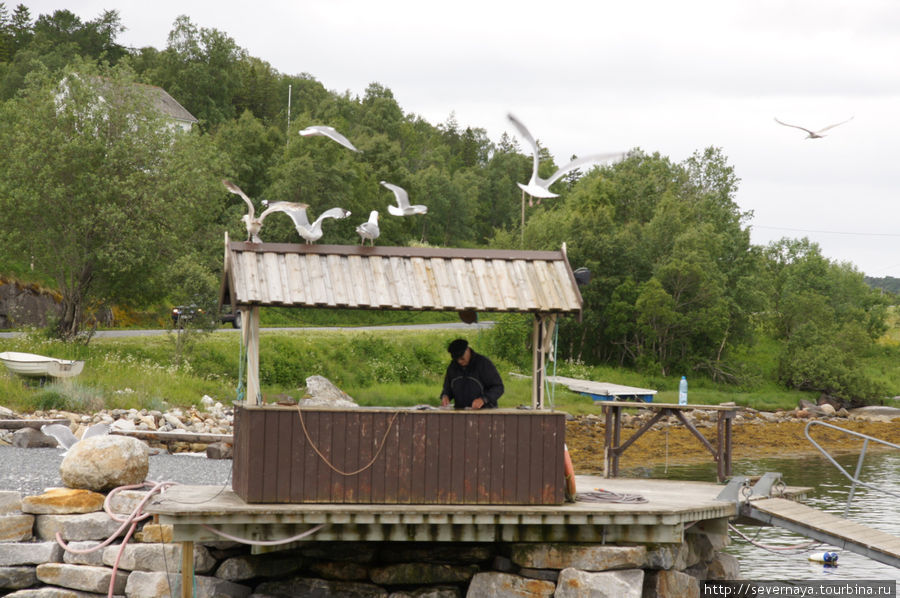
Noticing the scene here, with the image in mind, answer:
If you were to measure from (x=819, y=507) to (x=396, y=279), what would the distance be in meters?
13.6

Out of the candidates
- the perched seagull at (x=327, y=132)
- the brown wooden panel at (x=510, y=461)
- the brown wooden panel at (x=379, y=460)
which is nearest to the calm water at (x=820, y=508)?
the brown wooden panel at (x=510, y=461)

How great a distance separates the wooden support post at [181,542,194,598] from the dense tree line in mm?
19843

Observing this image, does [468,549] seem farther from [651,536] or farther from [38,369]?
[38,369]

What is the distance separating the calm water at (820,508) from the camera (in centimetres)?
1647

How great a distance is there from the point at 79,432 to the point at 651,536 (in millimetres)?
12531

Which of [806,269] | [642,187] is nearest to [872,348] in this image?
[806,269]

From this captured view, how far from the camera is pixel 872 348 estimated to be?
5844 cm

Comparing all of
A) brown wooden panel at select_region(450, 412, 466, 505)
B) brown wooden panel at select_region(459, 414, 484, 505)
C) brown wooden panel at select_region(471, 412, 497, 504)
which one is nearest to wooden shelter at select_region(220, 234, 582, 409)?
brown wooden panel at select_region(471, 412, 497, 504)

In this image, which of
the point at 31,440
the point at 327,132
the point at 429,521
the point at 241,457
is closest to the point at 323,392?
the point at 31,440

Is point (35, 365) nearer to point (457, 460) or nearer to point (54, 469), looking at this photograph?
point (54, 469)

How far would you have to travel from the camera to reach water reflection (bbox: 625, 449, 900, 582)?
1647cm

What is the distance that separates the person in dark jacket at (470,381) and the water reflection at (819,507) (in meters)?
6.29

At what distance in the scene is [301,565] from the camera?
12.5 m

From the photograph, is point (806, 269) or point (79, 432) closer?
point (79, 432)
